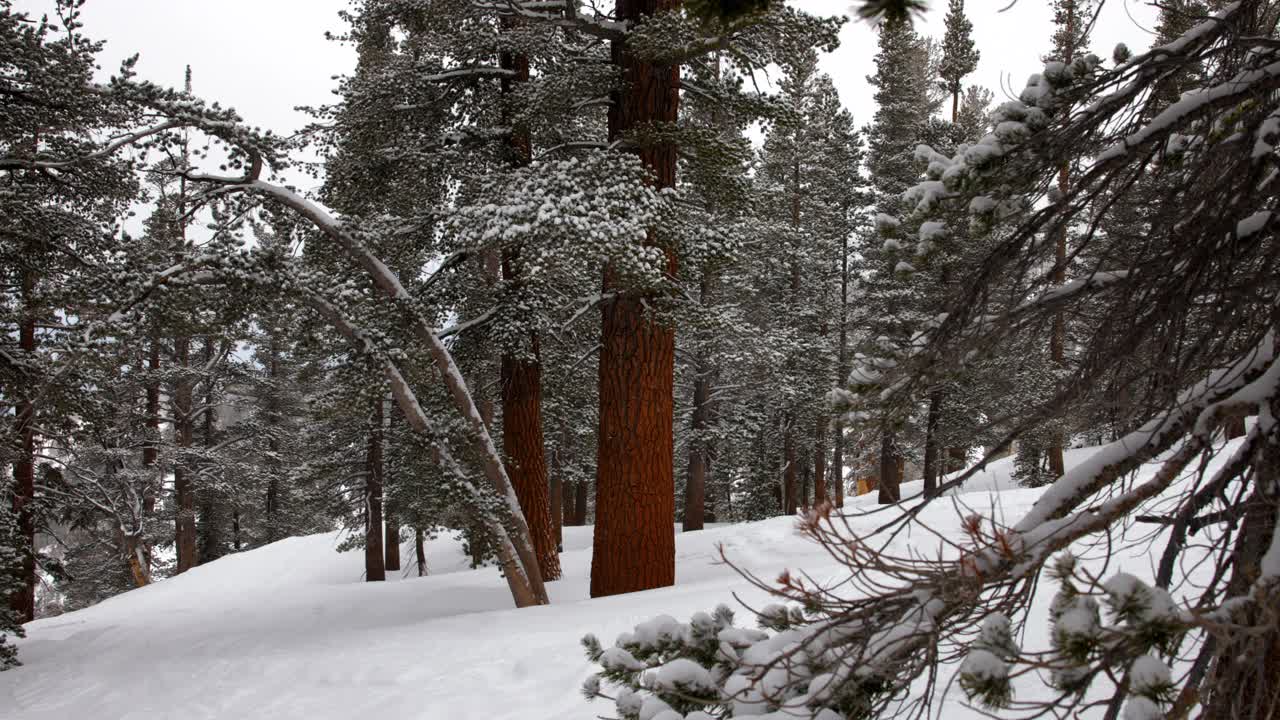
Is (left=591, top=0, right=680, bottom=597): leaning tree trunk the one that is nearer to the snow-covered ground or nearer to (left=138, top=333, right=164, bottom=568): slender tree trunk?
the snow-covered ground

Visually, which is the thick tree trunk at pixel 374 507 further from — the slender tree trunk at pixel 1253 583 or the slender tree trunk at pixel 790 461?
the slender tree trunk at pixel 1253 583

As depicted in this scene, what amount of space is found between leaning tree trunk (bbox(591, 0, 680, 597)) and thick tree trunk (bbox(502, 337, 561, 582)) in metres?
2.79

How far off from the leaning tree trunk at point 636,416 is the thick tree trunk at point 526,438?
279 centimetres

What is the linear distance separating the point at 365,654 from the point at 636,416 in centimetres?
296

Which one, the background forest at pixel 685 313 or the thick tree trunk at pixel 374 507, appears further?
the thick tree trunk at pixel 374 507

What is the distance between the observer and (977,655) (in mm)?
1680

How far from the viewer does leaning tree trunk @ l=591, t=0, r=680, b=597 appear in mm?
7648

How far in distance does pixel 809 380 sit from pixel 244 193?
626 inches

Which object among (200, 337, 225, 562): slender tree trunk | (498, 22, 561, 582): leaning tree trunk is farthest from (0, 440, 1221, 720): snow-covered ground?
(200, 337, 225, 562): slender tree trunk

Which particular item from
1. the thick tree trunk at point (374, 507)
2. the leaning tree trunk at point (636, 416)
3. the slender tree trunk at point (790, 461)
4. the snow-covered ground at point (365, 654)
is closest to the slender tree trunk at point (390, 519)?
the thick tree trunk at point (374, 507)

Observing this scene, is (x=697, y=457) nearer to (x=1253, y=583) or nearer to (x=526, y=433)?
(x=526, y=433)

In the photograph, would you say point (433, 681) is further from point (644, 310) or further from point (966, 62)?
point (966, 62)

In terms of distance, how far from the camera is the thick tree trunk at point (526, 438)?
34.4 ft

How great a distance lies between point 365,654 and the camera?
21.3 ft
